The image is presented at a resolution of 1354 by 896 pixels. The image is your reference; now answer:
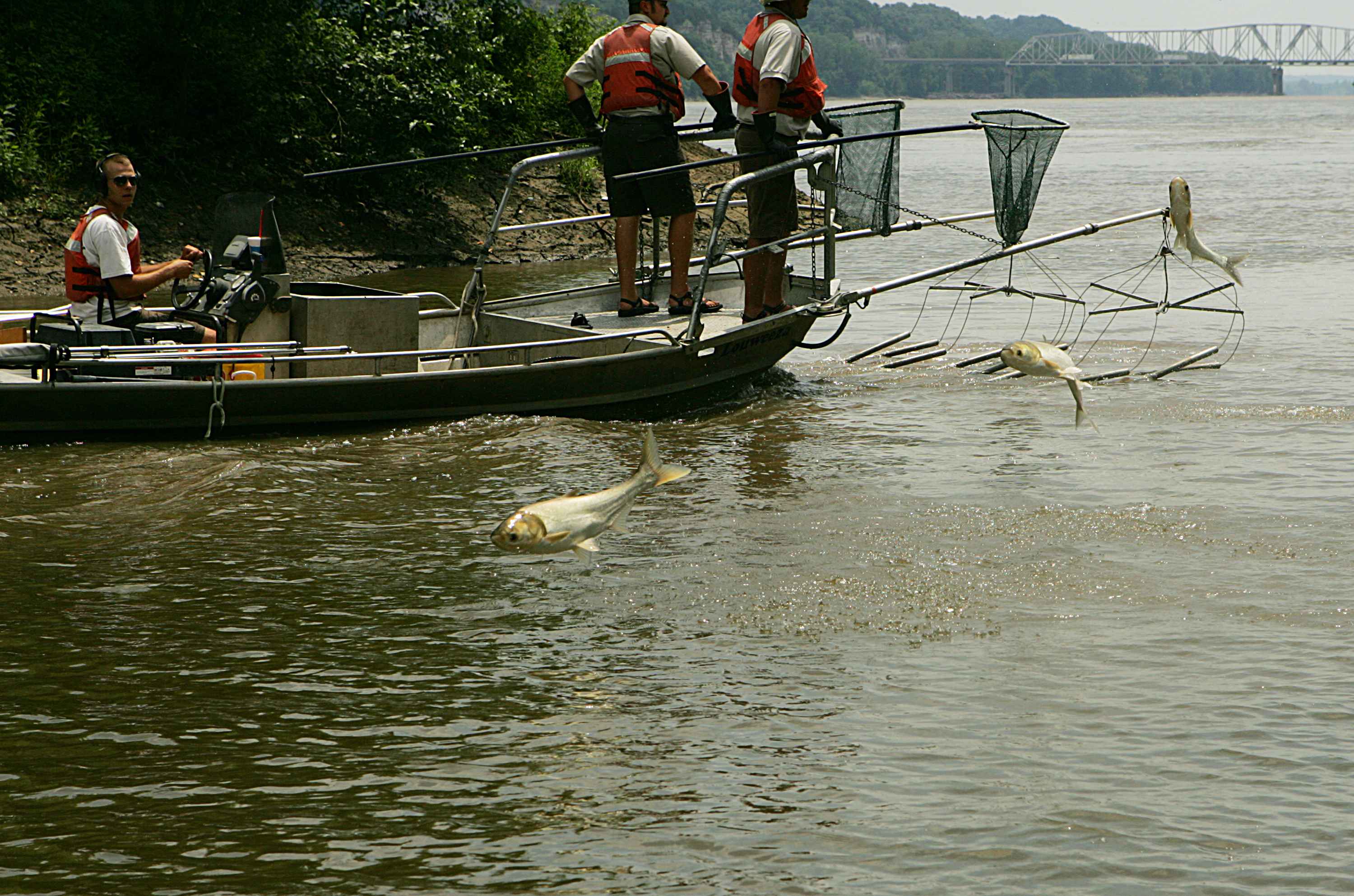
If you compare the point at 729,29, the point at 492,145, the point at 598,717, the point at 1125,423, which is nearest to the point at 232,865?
the point at 598,717

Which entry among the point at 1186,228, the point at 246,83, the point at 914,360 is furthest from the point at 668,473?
the point at 246,83

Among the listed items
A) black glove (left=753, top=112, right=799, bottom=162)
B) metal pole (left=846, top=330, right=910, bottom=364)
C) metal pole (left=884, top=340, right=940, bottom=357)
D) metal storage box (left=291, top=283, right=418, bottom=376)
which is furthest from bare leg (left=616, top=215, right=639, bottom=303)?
metal pole (left=884, top=340, right=940, bottom=357)

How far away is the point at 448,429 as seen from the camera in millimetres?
11195

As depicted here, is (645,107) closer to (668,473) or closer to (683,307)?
(683,307)

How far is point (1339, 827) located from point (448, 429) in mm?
7241

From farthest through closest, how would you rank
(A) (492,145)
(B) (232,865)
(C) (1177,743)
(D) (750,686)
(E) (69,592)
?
1. (A) (492,145)
2. (E) (69,592)
3. (D) (750,686)
4. (C) (1177,743)
5. (B) (232,865)

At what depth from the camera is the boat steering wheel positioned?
10.9 meters

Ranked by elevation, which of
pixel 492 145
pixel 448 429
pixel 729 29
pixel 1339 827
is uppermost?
pixel 729 29

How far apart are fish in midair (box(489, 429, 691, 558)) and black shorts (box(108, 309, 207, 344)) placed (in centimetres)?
536

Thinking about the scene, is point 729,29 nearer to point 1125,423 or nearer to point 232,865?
point 1125,423

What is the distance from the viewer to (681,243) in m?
12.2

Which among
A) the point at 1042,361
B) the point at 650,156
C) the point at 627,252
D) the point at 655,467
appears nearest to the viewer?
the point at 655,467

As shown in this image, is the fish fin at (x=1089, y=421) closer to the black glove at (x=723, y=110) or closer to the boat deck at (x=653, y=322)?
the boat deck at (x=653, y=322)

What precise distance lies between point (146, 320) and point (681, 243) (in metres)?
4.06
